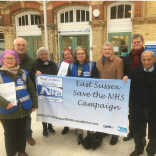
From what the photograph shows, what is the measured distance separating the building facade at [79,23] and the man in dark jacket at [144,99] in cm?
573

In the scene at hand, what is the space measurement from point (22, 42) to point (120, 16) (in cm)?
662

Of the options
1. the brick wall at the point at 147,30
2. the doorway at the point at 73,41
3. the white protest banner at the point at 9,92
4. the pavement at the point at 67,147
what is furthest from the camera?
the doorway at the point at 73,41

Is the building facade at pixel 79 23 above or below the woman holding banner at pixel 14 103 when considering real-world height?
above

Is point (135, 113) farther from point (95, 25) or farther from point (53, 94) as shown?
point (95, 25)

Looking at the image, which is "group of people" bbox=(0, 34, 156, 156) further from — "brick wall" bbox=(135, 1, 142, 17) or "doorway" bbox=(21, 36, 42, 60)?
"doorway" bbox=(21, 36, 42, 60)

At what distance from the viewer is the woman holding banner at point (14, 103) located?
2141 millimetres

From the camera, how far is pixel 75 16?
8695 millimetres

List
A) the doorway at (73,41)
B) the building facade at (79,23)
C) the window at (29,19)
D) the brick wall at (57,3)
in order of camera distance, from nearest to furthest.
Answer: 1. the building facade at (79,23)
2. the brick wall at (57,3)
3. the doorway at (73,41)
4. the window at (29,19)

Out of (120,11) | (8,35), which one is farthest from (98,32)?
(8,35)

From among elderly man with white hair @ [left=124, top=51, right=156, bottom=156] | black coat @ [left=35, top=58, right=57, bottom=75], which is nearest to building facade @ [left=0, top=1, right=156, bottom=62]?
black coat @ [left=35, top=58, right=57, bottom=75]

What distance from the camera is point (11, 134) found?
228 centimetres

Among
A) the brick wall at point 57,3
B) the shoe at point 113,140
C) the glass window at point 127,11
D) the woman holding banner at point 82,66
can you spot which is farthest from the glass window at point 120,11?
the shoe at point 113,140

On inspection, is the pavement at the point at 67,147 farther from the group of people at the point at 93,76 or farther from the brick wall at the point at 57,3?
the brick wall at the point at 57,3

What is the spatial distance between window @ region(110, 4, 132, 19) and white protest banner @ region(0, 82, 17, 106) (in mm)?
7322
